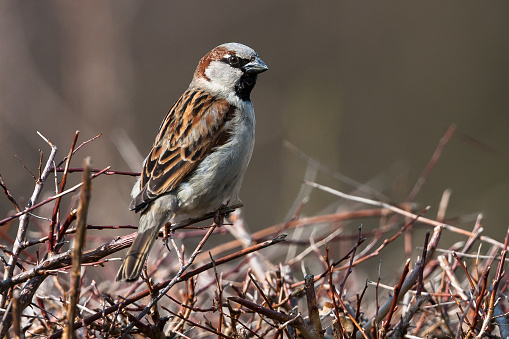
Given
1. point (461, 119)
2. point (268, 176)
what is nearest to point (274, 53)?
point (268, 176)

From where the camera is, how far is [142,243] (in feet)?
8.02

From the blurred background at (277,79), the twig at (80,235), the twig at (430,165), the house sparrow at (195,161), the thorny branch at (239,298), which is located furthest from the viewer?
the blurred background at (277,79)

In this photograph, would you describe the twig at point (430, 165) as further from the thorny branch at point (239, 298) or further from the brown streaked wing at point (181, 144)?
the brown streaked wing at point (181, 144)

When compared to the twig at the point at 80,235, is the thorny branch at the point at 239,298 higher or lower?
lower

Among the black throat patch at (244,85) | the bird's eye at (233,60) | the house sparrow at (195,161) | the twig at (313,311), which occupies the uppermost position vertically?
the bird's eye at (233,60)

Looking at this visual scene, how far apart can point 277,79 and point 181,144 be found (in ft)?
17.5

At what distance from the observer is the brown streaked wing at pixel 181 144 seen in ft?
9.49

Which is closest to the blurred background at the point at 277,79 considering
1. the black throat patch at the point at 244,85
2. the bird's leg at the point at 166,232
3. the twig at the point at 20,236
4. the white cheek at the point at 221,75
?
the white cheek at the point at 221,75

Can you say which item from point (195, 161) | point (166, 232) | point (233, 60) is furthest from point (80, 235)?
point (233, 60)

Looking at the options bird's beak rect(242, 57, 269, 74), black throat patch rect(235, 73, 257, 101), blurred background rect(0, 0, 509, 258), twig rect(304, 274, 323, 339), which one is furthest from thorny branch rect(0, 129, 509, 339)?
blurred background rect(0, 0, 509, 258)

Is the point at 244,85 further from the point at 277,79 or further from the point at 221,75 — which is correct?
the point at 277,79

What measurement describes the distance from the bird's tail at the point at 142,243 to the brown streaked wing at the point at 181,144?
0.09 m

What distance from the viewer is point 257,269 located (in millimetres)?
2947

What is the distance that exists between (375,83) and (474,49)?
1236mm
